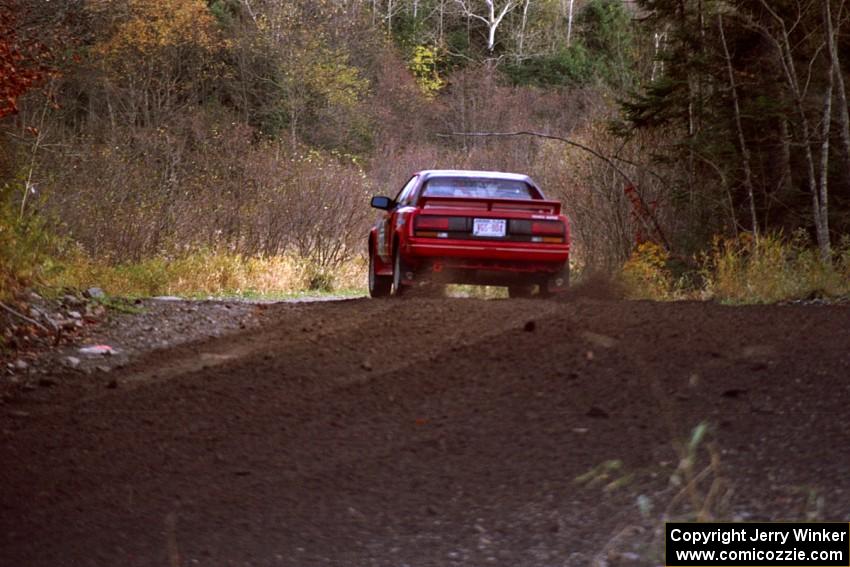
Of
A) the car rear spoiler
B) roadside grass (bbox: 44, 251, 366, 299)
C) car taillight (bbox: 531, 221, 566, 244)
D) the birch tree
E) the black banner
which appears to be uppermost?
the birch tree

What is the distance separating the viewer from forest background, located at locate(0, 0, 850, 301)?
17663 mm

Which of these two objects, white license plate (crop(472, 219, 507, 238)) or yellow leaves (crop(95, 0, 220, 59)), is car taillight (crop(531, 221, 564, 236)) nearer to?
white license plate (crop(472, 219, 507, 238))

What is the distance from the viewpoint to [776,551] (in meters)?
4.91

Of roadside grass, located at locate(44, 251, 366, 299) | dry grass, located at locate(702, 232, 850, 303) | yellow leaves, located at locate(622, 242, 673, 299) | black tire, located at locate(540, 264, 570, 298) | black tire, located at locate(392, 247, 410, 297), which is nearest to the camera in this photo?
dry grass, located at locate(702, 232, 850, 303)

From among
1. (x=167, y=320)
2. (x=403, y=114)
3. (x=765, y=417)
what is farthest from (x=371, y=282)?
(x=403, y=114)

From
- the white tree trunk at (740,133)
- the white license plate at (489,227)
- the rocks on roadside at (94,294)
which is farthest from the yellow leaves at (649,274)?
the rocks on roadside at (94,294)

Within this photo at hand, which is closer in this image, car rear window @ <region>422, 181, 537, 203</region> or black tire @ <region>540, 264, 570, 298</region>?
black tire @ <region>540, 264, 570, 298</region>

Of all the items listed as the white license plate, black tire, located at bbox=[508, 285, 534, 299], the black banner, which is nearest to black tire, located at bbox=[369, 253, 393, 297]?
black tire, located at bbox=[508, 285, 534, 299]

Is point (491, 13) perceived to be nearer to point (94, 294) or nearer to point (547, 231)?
point (547, 231)

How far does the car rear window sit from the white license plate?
1.12 metres

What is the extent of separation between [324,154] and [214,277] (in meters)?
22.8

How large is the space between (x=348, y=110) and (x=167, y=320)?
1288 inches

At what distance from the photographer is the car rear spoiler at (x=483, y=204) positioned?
48.8 ft

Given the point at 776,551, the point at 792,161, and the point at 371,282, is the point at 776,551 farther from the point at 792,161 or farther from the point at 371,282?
the point at 792,161
